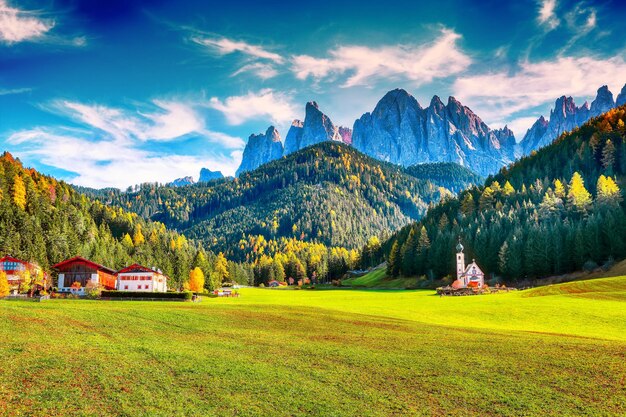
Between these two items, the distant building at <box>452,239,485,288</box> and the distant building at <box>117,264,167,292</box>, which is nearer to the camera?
the distant building at <box>452,239,485,288</box>

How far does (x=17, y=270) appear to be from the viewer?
318 ft

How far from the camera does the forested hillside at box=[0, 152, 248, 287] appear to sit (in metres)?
124

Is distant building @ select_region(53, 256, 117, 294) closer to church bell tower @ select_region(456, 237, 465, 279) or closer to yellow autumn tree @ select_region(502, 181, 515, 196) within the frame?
church bell tower @ select_region(456, 237, 465, 279)

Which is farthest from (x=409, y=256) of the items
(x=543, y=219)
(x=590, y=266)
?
(x=590, y=266)

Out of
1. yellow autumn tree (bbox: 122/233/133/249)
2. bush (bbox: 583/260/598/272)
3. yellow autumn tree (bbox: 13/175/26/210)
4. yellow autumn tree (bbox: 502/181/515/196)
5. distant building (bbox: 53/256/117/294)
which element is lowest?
bush (bbox: 583/260/598/272)

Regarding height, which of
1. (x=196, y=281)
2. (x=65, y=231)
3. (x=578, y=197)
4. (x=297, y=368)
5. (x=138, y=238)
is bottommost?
(x=297, y=368)

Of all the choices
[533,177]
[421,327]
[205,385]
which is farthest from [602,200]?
[205,385]

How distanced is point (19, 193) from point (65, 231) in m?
30.2

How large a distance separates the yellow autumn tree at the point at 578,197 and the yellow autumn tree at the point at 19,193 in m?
157

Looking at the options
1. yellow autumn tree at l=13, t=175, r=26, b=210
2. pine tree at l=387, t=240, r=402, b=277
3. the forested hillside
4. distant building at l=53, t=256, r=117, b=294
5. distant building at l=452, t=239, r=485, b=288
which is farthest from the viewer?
yellow autumn tree at l=13, t=175, r=26, b=210

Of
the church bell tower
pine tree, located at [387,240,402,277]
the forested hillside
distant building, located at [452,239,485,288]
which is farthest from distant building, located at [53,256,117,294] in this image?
the church bell tower

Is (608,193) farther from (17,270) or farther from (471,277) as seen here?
(17,270)

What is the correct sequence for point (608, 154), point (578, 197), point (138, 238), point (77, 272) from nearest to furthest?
point (77, 272)
point (578, 197)
point (608, 154)
point (138, 238)

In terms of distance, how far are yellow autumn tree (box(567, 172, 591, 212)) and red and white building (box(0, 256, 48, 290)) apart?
125 metres
